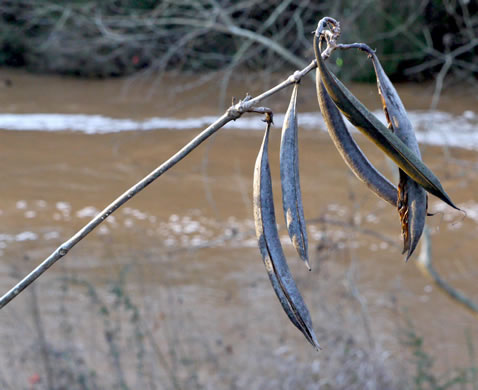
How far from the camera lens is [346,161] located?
1.57ft

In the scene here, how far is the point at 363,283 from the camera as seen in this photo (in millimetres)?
4562

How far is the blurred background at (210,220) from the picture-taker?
288cm

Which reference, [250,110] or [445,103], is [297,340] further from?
[445,103]

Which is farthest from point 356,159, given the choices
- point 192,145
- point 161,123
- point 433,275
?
point 161,123

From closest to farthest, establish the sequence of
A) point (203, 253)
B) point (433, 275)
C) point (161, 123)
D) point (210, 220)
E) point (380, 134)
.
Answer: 1. point (380, 134)
2. point (433, 275)
3. point (203, 253)
4. point (210, 220)
5. point (161, 123)

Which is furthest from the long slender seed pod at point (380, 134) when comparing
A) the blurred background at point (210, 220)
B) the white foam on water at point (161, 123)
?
the white foam on water at point (161, 123)

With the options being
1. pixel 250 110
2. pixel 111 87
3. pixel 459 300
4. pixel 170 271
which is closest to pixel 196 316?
pixel 170 271

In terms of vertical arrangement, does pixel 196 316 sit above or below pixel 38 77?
above

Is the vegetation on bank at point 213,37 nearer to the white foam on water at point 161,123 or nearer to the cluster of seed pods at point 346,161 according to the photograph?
the white foam on water at point 161,123

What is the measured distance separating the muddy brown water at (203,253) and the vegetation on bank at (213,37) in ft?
2.06

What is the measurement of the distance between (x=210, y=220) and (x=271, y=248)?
5.25m

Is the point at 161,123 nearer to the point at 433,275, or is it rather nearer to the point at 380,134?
the point at 433,275

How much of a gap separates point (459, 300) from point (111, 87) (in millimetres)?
8108

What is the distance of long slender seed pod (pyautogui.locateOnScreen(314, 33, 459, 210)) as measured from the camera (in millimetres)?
417
